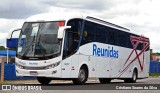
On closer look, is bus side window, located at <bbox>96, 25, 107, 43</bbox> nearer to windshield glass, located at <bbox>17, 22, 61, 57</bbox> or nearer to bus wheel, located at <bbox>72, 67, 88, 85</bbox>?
bus wheel, located at <bbox>72, 67, 88, 85</bbox>

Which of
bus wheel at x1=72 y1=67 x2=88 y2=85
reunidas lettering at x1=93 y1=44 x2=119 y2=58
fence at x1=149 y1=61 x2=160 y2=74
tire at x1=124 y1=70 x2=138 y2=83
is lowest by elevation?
fence at x1=149 y1=61 x2=160 y2=74

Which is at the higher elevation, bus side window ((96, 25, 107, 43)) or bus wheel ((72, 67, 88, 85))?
bus side window ((96, 25, 107, 43))

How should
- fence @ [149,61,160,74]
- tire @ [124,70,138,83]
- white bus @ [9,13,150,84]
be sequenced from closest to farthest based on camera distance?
white bus @ [9,13,150,84], tire @ [124,70,138,83], fence @ [149,61,160,74]

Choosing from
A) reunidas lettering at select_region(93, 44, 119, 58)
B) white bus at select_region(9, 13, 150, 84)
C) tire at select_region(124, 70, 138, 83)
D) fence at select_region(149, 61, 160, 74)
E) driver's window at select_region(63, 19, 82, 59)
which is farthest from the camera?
fence at select_region(149, 61, 160, 74)

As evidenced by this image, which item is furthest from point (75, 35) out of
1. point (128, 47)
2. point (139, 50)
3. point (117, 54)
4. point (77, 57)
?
point (139, 50)

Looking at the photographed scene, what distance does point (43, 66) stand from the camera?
1897cm

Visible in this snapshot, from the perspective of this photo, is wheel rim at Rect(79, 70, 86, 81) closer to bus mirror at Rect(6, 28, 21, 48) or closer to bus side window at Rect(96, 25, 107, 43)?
bus side window at Rect(96, 25, 107, 43)

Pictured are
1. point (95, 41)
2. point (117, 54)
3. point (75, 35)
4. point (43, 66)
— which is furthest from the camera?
point (117, 54)

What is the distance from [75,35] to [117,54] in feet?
22.0

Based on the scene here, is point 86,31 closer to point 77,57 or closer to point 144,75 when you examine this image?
point 77,57

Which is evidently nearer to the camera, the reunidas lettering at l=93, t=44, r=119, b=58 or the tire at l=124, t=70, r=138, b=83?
the reunidas lettering at l=93, t=44, r=119, b=58

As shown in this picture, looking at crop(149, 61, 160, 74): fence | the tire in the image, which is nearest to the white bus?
the tire

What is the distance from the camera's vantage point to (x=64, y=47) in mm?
19281

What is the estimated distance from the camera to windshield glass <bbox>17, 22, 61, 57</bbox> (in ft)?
62.6
